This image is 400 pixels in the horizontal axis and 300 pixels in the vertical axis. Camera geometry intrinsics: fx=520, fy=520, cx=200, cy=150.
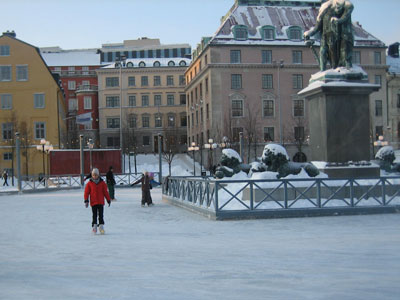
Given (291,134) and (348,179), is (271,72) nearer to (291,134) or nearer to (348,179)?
(291,134)

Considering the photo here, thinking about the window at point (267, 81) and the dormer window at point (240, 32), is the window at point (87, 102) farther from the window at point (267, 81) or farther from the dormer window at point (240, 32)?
the window at point (267, 81)

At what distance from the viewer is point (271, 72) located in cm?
6028

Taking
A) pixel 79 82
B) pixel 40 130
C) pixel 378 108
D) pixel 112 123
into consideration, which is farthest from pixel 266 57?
pixel 79 82

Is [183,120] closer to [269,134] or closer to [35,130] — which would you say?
[269,134]

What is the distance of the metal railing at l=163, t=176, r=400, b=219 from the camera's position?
1453cm

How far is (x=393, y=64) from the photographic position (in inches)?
2940

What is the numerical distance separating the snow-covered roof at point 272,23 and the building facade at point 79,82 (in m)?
29.9

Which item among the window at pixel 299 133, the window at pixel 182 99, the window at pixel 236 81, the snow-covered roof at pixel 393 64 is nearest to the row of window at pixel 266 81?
the window at pixel 236 81

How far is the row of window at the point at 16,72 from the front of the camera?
193 ft

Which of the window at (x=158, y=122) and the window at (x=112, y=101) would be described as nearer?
the window at (x=158, y=122)

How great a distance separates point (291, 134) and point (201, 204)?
143ft

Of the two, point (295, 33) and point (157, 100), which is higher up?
point (295, 33)

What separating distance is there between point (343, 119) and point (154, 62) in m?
71.7

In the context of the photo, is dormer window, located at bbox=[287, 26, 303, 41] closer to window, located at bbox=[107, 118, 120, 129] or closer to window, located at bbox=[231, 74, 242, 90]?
window, located at bbox=[231, 74, 242, 90]
